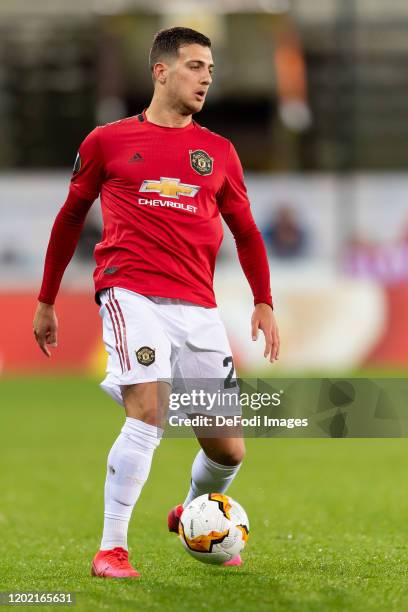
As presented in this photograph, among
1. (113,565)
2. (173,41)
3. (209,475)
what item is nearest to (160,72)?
(173,41)

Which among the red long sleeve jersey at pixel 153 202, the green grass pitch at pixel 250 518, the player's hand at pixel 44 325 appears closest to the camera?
the green grass pitch at pixel 250 518

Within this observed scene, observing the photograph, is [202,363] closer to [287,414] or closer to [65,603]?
[287,414]

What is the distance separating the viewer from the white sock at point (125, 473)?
4.57m

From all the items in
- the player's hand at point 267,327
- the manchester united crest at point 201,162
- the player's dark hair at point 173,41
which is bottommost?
the player's hand at point 267,327

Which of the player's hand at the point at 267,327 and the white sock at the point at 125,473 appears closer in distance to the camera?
the white sock at the point at 125,473

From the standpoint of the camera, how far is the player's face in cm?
479

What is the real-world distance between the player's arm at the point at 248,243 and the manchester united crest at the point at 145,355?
0.55 m

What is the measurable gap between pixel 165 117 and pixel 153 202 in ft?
1.27

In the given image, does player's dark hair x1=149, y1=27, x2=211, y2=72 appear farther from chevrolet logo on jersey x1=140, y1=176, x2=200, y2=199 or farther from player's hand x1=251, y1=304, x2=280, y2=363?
player's hand x1=251, y1=304, x2=280, y2=363

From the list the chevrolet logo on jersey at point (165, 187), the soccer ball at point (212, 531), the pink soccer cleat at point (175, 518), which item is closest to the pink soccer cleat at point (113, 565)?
the soccer ball at point (212, 531)

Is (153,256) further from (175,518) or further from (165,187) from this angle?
(175,518)

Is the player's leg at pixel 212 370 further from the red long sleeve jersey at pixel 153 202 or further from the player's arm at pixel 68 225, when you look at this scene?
the player's arm at pixel 68 225

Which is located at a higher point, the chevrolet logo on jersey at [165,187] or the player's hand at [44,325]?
the chevrolet logo on jersey at [165,187]

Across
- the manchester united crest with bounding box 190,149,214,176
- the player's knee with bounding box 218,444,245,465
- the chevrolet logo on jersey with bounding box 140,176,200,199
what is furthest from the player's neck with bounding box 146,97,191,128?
the player's knee with bounding box 218,444,245,465
